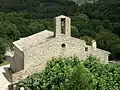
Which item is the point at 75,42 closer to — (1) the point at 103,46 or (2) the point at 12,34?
(1) the point at 103,46

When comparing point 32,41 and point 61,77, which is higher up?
point 32,41

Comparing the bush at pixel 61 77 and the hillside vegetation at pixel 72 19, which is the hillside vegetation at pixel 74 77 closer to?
the bush at pixel 61 77

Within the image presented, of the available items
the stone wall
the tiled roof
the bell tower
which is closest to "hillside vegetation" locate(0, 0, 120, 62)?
the tiled roof

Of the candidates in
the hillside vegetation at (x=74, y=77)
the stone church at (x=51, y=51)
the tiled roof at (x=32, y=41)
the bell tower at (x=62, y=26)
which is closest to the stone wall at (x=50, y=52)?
the stone church at (x=51, y=51)

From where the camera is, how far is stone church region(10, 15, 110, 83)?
23.2m

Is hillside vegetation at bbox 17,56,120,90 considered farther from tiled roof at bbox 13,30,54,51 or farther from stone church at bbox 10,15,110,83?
tiled roof at bbox 13,30,54,51

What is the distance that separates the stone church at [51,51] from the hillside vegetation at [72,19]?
19584mm

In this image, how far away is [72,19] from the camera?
72.2m

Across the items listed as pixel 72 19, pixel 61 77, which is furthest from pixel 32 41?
pixel 72 19

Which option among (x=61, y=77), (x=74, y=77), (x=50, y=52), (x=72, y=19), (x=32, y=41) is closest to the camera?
(x=74, y=77)

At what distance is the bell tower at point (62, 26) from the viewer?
2411 cm

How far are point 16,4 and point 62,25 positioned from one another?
3063 inches

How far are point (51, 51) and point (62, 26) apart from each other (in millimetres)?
1936

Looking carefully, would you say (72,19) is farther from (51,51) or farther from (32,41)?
(51,51)
